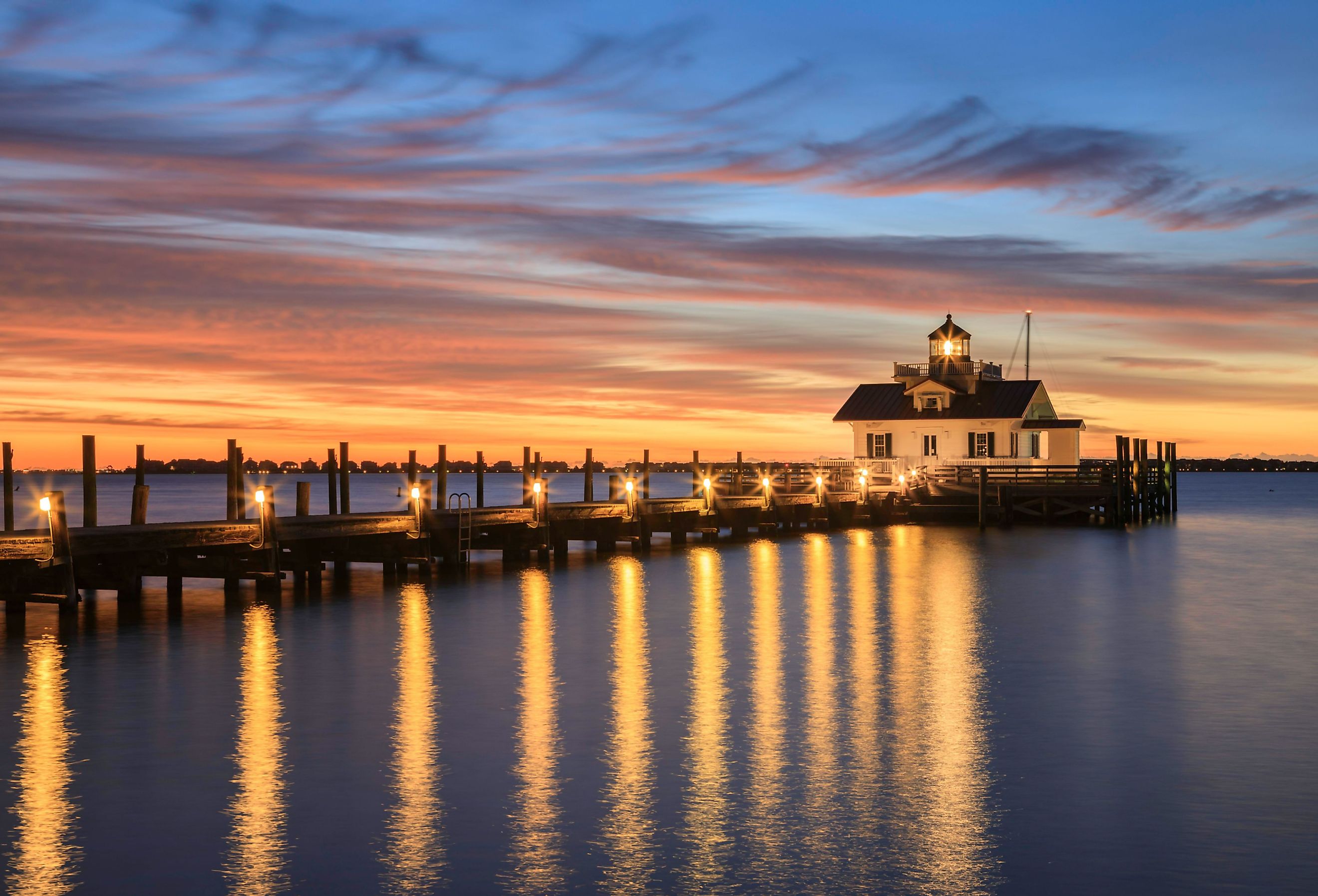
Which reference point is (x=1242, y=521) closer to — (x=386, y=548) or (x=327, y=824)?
(x=386, y=548)

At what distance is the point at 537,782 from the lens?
13.5 m

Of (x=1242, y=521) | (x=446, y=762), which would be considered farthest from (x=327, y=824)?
(x=1242, y=521)

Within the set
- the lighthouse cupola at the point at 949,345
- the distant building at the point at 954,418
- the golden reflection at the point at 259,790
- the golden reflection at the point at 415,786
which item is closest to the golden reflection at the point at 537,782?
the golden reflection at the point at 415,786

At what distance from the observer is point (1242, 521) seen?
82125mm

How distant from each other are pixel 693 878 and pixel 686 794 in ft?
8.23

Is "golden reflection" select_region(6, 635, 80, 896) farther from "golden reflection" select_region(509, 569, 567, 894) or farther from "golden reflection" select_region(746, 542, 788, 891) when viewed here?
"golden reflection" select_region(746, 542, 788, 891)

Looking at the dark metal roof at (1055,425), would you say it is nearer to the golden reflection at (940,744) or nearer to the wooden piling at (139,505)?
the golden reflection at (940,744)

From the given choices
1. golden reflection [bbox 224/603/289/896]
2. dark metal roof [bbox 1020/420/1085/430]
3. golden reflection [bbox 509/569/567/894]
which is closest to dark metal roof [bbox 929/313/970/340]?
dark metal roof [bbox 1020/420/1085/430]

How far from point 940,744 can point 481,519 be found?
79.0ft

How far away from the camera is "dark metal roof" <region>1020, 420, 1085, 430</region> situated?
68.1 metres

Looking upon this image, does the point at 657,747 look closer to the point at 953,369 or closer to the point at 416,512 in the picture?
the point at 416,512

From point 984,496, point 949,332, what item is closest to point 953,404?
point 949,332

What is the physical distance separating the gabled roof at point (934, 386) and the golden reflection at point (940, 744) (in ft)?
120

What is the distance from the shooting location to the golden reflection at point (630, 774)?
10.8 m
